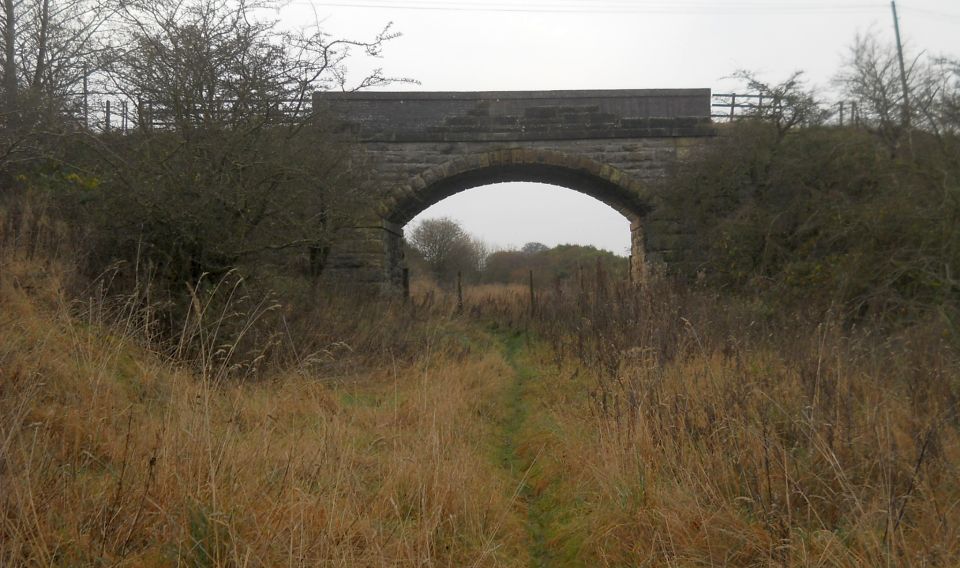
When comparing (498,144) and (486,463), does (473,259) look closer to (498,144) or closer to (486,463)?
(498,144)

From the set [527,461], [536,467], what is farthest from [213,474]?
[527,461]

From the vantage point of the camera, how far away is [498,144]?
14961mm

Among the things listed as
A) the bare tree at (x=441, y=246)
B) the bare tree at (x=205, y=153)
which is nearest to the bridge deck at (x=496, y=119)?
the bare tree at (x=205, y=153)

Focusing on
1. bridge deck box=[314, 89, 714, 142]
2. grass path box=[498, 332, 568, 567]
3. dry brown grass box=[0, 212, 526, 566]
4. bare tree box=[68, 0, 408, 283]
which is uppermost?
bridge deck box=[314, 89, 714, 142]

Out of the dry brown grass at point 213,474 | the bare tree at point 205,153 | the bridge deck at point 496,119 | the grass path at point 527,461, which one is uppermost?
the bridge deck at point 496,119

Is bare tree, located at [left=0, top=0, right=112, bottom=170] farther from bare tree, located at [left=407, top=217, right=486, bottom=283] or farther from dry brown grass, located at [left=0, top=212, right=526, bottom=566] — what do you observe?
bare tree, located at [left=407, top=217, right=486, bottom=283]

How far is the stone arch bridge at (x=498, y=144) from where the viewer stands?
14.9 m

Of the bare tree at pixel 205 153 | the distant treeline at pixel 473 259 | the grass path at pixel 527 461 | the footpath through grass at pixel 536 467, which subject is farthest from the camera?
the distant treeline at pixel 473 259

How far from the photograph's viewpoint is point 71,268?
672cm

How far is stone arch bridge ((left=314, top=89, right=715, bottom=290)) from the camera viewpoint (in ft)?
48.8

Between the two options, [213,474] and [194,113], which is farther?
[194,113]

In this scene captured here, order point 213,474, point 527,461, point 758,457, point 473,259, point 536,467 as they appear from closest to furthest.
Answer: point 213,474 → point 758,457 → point 536,467 → point 527,461 → point 473,259

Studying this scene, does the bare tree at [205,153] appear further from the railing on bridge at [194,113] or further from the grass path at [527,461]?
the grass path at [527,461]

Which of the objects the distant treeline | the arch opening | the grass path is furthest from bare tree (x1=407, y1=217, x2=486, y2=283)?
the grass path
